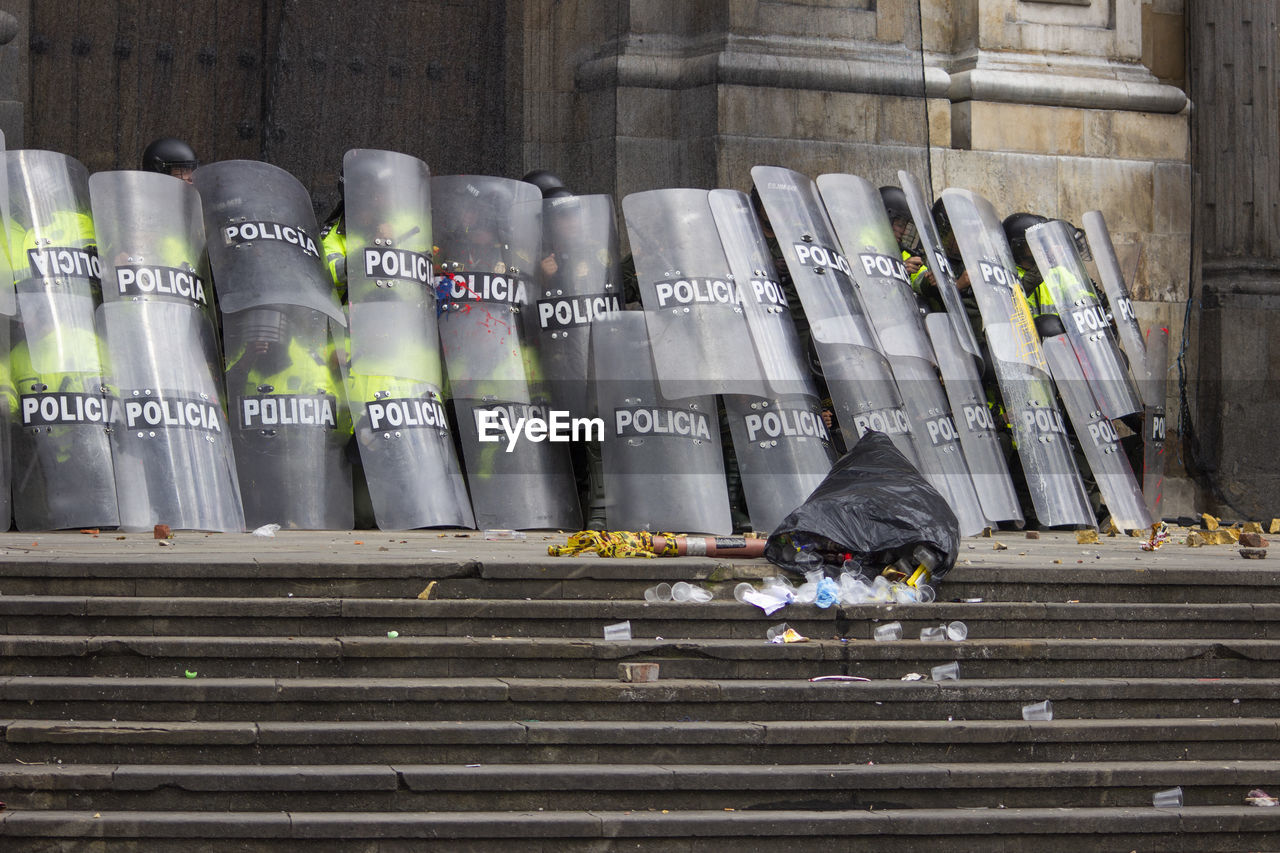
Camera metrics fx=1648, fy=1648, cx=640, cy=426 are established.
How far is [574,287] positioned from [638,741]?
3883 mm

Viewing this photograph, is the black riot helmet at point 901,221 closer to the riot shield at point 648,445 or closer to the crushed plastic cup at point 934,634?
the riot shield at point 648,445

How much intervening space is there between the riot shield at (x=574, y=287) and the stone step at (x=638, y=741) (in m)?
3.34

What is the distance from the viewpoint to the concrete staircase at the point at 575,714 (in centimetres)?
511

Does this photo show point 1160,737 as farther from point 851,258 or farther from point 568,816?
point 851,258

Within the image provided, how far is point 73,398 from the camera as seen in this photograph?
7.83m

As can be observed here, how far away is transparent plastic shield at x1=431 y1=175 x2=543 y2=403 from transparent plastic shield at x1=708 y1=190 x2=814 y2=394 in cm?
106

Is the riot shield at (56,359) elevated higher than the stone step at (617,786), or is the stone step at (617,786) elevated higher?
the riot shield at (56,359)

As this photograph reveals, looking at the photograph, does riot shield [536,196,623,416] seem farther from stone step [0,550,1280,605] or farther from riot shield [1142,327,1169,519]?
riot shield [1142,327,1169,519]

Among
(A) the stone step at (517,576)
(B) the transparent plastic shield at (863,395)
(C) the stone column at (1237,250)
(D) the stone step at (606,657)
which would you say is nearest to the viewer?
(D) the stone step at (606,657)

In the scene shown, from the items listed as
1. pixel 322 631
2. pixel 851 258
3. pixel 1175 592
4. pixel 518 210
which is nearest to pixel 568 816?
pixel 322 631

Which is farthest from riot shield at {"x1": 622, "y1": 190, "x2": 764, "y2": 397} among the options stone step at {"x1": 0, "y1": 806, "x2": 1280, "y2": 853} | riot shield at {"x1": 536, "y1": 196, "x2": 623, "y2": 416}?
stone step at {"x1": 0, "y1": 806, "x2": 1280, "y2": 853}

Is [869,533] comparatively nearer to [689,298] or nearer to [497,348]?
[689,298]

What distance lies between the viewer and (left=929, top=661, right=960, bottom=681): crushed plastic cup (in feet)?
19.6
